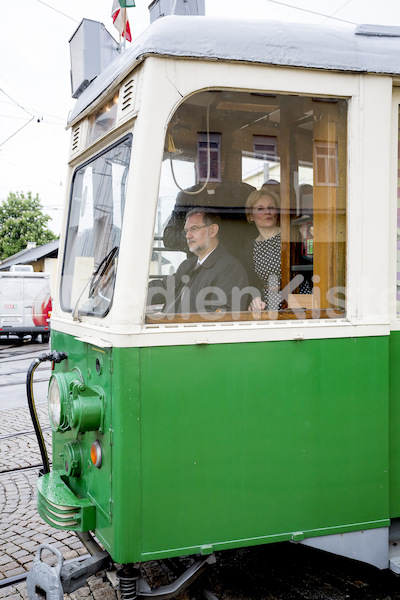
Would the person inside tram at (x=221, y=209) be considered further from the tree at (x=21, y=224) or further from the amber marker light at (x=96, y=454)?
the tree at (x=21, y=224)

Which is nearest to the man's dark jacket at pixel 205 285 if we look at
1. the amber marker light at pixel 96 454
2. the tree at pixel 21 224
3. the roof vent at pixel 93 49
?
the amber marker light at pixel 96 454

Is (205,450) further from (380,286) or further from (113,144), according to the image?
(113,144)

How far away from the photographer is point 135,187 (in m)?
2.55

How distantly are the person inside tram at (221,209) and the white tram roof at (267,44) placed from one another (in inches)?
21.0

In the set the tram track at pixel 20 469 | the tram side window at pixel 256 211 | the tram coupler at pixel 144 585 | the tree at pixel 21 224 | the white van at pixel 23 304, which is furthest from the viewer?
the tree at pixel 21 224

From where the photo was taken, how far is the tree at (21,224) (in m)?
41.4

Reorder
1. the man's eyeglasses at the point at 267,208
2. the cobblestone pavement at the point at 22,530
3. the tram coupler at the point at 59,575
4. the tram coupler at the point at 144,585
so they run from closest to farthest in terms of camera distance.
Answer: the tram coupler at the point at 59,575, the tram coupler at the point at 144,585, the man's eyeglasses at the point at 267,208, the cobblestone pavement at the point at 22,530

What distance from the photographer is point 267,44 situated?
2.63 meters

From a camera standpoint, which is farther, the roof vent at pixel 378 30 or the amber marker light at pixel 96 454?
the roof vent at pixel 378 30

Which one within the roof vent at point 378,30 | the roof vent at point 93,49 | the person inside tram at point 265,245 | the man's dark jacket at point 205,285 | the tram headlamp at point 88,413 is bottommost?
the tram headlamp at point 88,413

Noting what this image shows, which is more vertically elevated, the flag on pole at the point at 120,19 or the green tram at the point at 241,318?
the flag on pole at the point at 120,19

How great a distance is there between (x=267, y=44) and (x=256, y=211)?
772 mm

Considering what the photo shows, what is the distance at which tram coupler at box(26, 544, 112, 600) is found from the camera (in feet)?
8.09

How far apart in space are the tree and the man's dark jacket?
4096 cm
